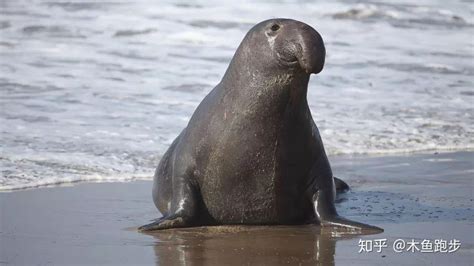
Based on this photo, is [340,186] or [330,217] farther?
[340,186]

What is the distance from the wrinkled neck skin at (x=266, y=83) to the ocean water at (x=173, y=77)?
6.93ft

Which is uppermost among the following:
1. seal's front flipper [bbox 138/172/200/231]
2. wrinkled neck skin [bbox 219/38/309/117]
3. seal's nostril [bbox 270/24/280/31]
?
seal's nostril [bbox 270/24/280/31]

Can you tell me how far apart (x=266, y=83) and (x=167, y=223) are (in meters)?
0.91

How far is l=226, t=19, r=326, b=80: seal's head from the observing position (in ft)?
18.5

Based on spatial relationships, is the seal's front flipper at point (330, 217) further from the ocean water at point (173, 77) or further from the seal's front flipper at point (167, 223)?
the ocean water at point (173, 77)

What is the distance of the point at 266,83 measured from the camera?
5957 mm

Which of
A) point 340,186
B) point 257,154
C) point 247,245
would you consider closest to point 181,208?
point 257,154

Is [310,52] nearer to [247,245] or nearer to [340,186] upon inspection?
[247,245]

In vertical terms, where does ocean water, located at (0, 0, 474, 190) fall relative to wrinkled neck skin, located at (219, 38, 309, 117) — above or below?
below

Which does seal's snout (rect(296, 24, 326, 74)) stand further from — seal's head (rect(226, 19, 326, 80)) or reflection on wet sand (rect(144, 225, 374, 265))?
reflection on wet sand (rect(144, 225, 374, 265))

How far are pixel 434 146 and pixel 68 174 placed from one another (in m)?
3.23

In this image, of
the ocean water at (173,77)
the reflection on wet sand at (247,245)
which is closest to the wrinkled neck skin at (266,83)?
the reflection on wet sand at (247,245)

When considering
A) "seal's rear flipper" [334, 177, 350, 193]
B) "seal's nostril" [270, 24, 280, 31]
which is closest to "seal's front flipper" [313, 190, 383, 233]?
"seal's nostril" [270, 24, 280, 31]

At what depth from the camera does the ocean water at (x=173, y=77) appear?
9.10 metres
